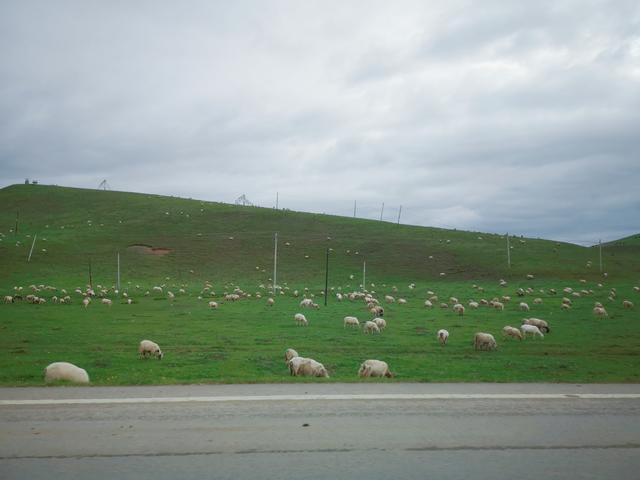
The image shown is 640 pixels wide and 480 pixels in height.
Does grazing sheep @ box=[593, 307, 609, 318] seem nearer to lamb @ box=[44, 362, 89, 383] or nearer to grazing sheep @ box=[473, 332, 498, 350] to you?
grazing sheep @ box=[473, 332, 498, 350]

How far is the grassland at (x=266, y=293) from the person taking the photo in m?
19.7

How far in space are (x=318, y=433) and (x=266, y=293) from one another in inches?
2068

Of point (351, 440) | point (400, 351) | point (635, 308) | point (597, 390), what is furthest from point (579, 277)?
point (351, 440)

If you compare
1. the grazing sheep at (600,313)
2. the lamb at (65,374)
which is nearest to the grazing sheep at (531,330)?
the grazing sheep at (600,313)

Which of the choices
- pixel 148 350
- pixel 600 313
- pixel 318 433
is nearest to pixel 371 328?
pixel 148 350

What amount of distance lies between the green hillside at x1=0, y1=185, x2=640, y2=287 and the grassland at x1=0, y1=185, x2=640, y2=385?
14.0 inches

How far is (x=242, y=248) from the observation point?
89.1 meters

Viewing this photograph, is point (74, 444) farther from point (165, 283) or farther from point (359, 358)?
point (165, 283)

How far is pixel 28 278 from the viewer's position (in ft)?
219

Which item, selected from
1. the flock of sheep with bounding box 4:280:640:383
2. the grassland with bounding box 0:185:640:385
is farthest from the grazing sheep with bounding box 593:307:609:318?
the grassland with bounding box 0:185:640:385

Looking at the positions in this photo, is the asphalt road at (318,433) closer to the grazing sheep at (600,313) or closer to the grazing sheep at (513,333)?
the grazing sheep at (513,333)

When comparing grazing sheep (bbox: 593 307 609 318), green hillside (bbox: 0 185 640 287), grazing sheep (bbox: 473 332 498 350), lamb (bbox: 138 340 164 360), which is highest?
green hillside (bbox: 0 185 640 287)

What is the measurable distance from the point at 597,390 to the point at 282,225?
94.4 metres

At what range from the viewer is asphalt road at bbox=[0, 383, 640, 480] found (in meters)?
7.29
